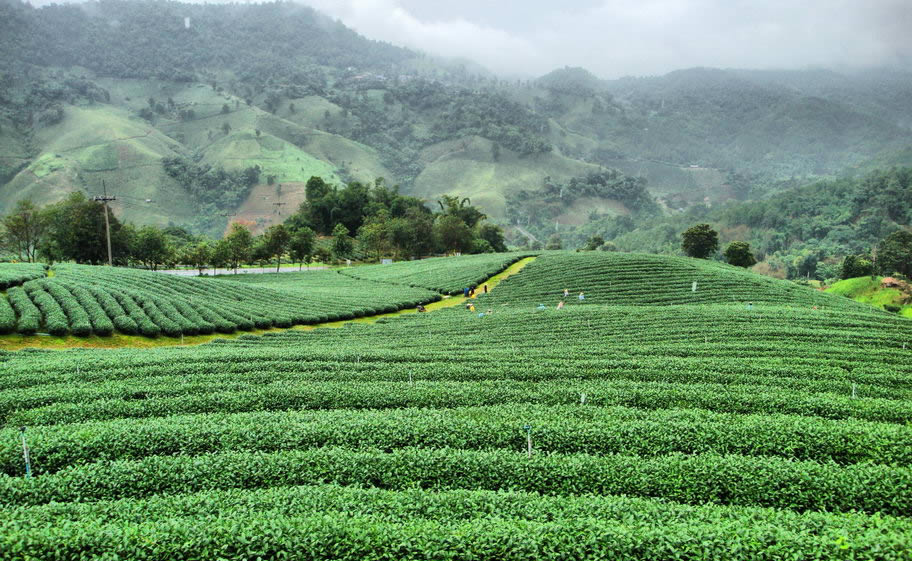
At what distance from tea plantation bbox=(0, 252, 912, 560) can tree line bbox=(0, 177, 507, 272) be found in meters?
40.8

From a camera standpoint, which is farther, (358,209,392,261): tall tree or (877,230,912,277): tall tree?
(358,209,392,261): tall tree

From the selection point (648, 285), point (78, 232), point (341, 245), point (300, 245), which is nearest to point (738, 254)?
point (648, 285)

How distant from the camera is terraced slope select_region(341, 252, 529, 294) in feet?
167

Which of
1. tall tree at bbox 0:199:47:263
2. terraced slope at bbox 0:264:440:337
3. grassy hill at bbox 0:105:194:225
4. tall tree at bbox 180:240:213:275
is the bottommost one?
terraced slope at bbox 0:264:440:337

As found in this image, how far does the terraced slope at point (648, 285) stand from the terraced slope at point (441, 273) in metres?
4.03

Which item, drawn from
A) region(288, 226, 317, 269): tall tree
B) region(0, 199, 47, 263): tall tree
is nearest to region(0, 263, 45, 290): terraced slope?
region(0, 199, 47, 263): tall tree

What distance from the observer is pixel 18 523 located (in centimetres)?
781

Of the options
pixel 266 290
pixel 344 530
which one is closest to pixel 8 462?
pixel 344 530

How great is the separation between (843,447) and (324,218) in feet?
340

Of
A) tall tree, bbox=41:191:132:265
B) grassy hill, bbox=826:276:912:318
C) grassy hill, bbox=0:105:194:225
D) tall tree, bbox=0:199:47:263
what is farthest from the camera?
grassy hill, bbox=0:105:194:225

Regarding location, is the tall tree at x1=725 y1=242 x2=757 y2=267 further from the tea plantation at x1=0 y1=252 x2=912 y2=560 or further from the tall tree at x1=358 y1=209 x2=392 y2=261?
the tea plantation at x1=0 y1=252 x2=912 y2=560

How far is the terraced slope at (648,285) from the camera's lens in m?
39.2

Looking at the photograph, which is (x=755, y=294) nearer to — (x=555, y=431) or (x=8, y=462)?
(x=555, y=431)

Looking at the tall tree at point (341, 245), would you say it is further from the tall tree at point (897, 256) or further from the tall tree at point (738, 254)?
the tall tree at point (897, 256)
